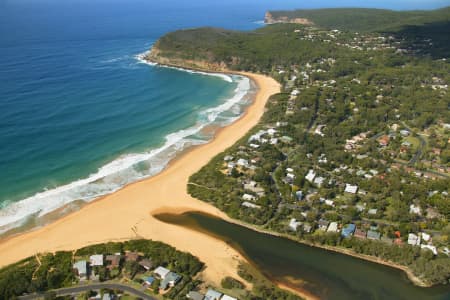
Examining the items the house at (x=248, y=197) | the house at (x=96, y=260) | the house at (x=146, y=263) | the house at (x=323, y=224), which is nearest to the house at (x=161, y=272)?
the house at (x=146, y=263)

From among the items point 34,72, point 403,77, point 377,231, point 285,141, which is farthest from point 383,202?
point 34,72

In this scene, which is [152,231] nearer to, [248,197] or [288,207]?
[248,197]

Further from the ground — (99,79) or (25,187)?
(99,79)

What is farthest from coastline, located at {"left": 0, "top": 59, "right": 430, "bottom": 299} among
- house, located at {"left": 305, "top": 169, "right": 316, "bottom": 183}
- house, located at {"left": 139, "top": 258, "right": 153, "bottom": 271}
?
house, located at {"left": 305, "top": 169, "right": 316, "bottom": 183}

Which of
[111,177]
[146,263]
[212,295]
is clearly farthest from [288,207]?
[111,177]

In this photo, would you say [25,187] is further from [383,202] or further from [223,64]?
[223,64]

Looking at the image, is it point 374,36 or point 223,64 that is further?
point 374,36
